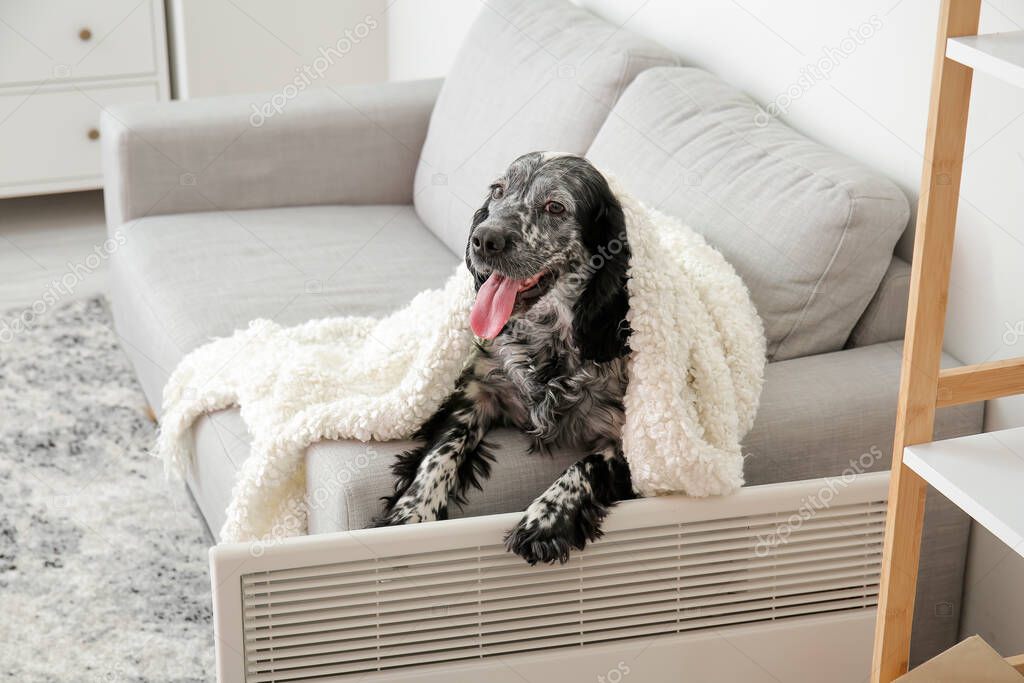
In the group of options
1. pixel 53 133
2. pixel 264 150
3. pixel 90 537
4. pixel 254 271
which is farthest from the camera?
pixel 53 133

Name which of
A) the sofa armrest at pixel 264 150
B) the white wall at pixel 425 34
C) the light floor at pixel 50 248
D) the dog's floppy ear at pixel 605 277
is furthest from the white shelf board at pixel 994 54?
the light floor at pixel 50 248

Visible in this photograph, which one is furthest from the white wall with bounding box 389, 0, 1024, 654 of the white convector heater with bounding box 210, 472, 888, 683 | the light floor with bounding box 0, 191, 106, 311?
the light floor with bounding box 0, 191, 106, 311

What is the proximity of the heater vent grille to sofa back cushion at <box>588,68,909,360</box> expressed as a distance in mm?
333

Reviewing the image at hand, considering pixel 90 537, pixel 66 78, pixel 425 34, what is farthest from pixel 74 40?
pixel 90 537

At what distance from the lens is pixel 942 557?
71.2 inches

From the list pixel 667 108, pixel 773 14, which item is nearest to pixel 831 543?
pixel 667 108

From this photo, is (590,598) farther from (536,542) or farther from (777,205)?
(777,205)

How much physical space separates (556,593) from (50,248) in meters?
2.93

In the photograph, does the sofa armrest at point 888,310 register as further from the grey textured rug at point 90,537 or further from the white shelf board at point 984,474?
the grey textured rug at point 90,537

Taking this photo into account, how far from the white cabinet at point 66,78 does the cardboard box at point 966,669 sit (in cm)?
348

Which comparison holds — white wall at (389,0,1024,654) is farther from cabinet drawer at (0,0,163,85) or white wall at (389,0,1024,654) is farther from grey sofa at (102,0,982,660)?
cabinet drawer at (0,0,163,85)

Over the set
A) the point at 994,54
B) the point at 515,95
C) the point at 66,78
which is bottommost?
the point at 66,78

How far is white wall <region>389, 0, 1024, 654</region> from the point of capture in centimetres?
169

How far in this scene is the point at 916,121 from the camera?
1858 millimetres
